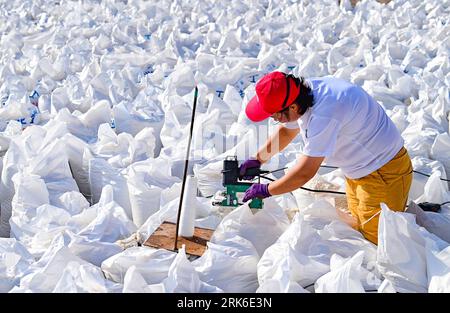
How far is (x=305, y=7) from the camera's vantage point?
6332 mm

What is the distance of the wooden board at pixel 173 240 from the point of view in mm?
2090

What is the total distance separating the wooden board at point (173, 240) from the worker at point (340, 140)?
230mm

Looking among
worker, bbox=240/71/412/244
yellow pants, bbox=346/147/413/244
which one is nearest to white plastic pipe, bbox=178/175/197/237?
worker, bbox=240/71/412/244

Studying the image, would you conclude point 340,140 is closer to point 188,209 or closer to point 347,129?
point 347,129

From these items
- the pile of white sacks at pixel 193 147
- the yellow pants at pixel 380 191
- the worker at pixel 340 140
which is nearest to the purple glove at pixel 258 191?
the worker at pixel 340 140

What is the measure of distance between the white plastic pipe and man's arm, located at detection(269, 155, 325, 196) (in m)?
0.28

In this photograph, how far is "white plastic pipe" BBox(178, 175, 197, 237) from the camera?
2.11 m

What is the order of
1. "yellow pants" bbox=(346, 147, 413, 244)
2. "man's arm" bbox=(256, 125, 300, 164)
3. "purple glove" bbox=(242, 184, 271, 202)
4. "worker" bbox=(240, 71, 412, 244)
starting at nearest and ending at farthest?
"worker" bbox=(240, 71, 412, 244) < "purple glove" bbox=(242, 184, 271, 202) < "yellow pants" bbox=(346, 147, 413, 244) < "man's arm" bbox=(256, 125, 300, 164)

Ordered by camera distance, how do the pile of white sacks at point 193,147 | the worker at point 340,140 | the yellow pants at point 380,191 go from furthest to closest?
the yellow pants at point 380,191 → the worker at point 340,140 → the pile of white sacks at point 193,147

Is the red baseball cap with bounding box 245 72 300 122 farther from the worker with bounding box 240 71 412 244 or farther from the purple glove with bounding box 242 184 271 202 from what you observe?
the purple glove with bounding box 242 184 271 202

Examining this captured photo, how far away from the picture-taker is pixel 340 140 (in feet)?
7.03

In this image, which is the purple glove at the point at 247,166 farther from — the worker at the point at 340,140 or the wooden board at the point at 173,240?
the wooden board at the point at 173,240

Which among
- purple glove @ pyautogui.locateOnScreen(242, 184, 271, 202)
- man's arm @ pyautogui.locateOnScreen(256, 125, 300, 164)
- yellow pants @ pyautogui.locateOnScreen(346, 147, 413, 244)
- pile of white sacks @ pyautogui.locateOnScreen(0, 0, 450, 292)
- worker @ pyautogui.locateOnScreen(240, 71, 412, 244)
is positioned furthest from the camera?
man's arm @ pyautogui.locateOnScreen(256, 125, 300, 164)
